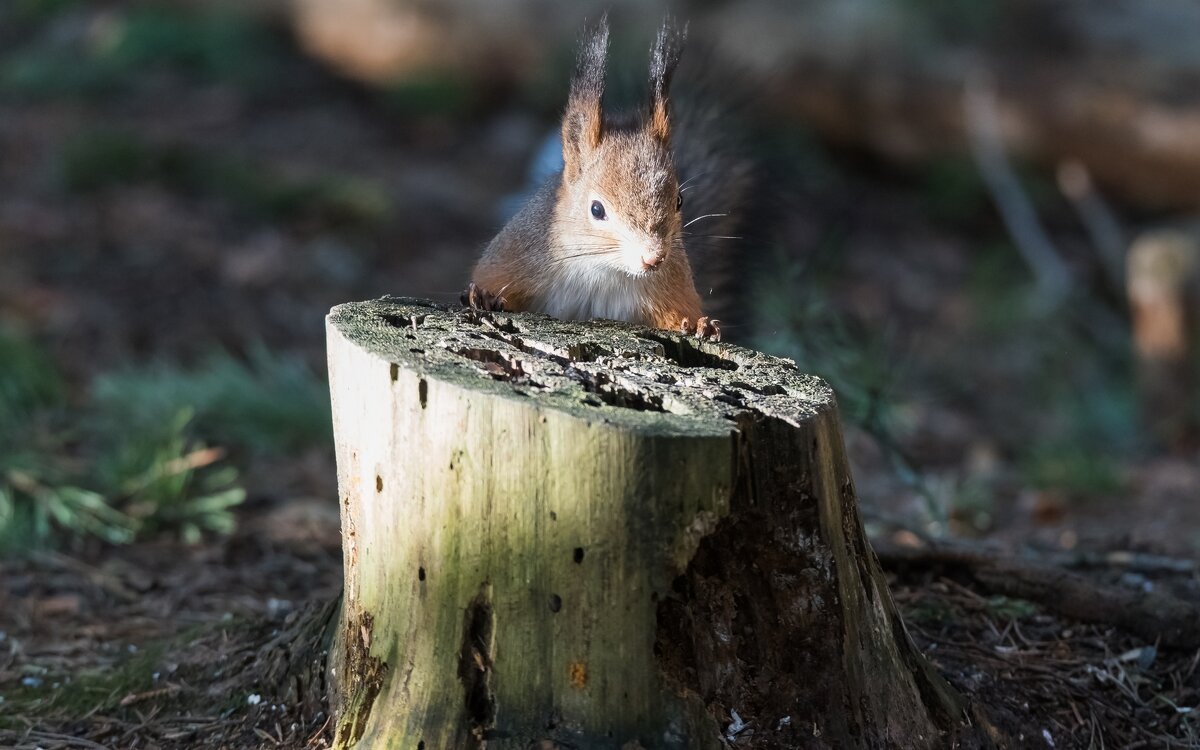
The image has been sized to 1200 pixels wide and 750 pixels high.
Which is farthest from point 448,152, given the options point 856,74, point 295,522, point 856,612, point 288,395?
point 856,612

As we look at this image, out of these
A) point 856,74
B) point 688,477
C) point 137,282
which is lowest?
point 137,282

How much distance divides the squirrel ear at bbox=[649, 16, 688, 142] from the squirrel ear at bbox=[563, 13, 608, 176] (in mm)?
97

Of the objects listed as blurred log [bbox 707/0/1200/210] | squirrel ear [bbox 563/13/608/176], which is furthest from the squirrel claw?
blurred log [bbox 707/0/1200/210]

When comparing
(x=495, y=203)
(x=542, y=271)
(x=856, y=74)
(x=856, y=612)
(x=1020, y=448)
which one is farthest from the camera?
(x=856, y=74)

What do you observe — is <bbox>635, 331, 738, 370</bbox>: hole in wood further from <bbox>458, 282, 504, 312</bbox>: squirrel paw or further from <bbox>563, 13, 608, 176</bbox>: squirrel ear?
<bbox>563, 13, 608, 176</bbox>: squirrel ear

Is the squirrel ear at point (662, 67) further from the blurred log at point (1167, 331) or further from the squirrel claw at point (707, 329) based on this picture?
the blurred log at point (1167, 331)

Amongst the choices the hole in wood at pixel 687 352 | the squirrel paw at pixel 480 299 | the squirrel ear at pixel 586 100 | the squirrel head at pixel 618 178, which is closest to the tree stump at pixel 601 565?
the hole in wood at pixel 687 352

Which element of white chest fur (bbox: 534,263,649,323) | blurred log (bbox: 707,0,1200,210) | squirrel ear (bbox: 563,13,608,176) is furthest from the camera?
blurred log (bbox: 707,0,1200,210)

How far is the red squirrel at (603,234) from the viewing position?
98.0 inches

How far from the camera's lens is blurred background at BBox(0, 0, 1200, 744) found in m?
3.33

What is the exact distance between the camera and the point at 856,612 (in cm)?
182

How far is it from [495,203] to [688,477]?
16.8ft

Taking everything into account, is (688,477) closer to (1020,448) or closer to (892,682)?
(892,682)

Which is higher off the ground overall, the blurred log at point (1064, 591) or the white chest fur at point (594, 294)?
the white chest fur at point (594, 294)
